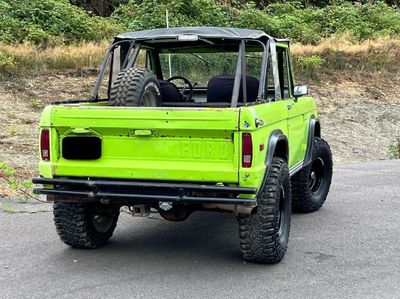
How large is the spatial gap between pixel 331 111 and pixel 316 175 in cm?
1043

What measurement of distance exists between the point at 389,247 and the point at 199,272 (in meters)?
2.06

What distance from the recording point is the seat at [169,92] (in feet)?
24.1

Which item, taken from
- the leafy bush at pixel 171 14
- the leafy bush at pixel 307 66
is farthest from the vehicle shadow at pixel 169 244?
the leafy bush at pixel 171 14

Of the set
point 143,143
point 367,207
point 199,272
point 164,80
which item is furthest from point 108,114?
point 367,207

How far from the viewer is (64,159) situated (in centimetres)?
565

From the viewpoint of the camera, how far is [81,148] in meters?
5.62

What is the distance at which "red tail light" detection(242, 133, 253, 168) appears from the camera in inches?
206

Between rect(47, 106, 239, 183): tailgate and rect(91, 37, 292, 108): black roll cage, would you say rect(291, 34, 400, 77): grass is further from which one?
rect(47, 106, 239, 183): tailgate

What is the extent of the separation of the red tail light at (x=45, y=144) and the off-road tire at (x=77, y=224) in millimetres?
611

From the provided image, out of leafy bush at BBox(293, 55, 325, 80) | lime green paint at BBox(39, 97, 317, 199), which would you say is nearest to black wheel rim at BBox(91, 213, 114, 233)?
lime green paint at BBox(39, 97, 317, 199)

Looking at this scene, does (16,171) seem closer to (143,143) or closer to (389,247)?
(143,143)

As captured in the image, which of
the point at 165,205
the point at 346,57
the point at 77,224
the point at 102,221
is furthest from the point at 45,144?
the point at 346,57

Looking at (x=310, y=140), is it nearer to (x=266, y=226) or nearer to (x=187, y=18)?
(x=266, y=226)

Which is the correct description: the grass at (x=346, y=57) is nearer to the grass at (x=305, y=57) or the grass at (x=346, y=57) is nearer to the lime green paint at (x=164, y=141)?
the grass at (x=305, y=57)
